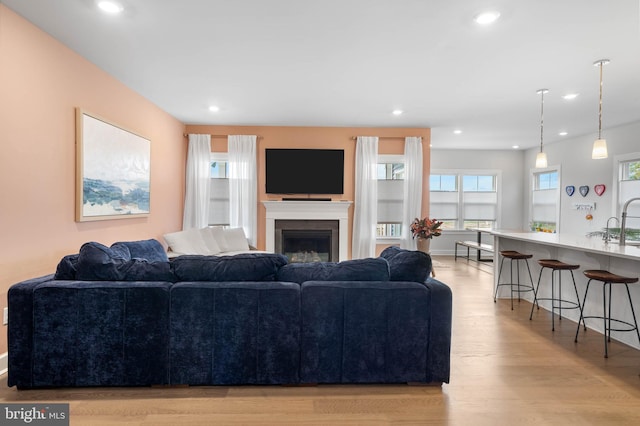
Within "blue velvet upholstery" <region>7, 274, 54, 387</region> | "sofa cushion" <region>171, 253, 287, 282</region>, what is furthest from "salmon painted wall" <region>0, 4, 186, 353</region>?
"sofa cushion" <region>171, 253, 287, 282</region>

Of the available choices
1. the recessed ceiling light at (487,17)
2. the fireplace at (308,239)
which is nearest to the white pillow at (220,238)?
the fireplace at (308,239)

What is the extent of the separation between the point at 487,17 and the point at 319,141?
3.95 m

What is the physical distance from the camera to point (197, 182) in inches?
242

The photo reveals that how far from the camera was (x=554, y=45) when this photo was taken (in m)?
3.07

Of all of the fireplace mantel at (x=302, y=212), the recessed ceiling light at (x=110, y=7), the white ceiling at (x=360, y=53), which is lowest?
the fireplace mantel at (x=302, y=212)

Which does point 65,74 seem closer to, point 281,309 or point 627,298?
point 281,309

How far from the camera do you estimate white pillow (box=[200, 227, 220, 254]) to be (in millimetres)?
5512

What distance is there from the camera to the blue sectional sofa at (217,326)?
7.39 ft

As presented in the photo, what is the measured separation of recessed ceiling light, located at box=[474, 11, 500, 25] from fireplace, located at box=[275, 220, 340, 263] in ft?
13.2

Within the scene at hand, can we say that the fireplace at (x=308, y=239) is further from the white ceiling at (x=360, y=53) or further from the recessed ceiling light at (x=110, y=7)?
the recessed ceiling light at (x=110, y=7)

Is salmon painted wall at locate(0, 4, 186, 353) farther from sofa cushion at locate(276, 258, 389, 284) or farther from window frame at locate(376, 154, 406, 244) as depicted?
window frame at locate(376, 154, 406, 244)

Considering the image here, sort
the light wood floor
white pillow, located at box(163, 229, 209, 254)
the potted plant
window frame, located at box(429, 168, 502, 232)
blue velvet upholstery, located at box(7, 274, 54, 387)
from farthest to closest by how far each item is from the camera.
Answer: window frame, located at box(429, 168, 502, 232)
the potted plant
white pillow, located at box(163, 229, 209, 254)
blue velvet upholstery, located at box(7, 274, 54, 387)
the light wood floor

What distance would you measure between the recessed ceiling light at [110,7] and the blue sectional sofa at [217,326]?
5.64 feet

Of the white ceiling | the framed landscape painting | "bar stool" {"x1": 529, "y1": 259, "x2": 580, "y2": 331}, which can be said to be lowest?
"bar stool" {"x1": 529, "y1": 259, "x2": 580, "y2": 331}
